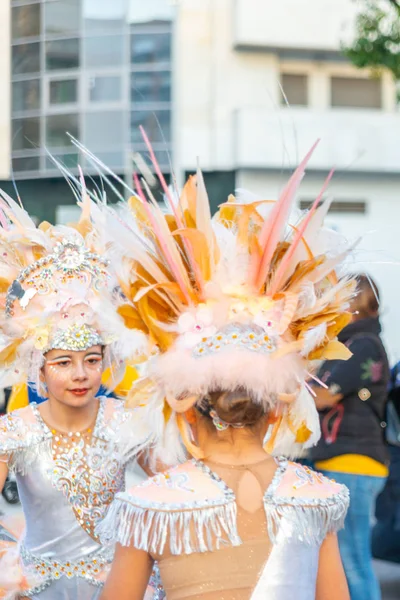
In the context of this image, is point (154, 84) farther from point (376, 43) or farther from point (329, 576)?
point (329, 576)

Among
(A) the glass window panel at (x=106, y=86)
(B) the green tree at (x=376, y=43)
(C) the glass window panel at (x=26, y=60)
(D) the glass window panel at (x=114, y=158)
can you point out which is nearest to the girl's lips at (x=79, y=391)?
(B) the green tree at (x=376, y=43)

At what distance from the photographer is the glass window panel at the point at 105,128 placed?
18875 mm

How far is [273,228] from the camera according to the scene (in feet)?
8.23

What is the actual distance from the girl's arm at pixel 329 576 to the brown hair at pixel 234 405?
0.37 metres

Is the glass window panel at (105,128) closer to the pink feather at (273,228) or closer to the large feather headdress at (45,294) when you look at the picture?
the large feather headdress at (45,294)

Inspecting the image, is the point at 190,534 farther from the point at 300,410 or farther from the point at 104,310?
the point at 104,310

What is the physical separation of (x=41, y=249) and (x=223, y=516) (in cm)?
187

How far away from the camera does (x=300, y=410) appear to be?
2.65 m

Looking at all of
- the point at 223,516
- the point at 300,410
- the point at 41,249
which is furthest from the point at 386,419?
the point at 223,516

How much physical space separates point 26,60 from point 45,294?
1626cm

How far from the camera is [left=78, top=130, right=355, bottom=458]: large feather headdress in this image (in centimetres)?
246

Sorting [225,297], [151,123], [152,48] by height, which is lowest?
[225,297]

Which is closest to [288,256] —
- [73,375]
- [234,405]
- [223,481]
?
[234,405]

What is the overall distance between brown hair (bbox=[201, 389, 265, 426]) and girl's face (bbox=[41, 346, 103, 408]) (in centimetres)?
123
